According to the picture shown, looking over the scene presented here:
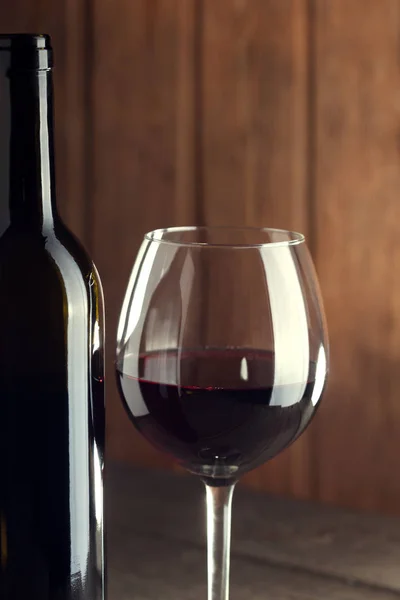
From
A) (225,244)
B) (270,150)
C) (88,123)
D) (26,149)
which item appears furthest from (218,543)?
(88,123)

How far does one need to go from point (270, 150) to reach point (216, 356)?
585mm

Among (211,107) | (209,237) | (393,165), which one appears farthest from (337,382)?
(209,237)

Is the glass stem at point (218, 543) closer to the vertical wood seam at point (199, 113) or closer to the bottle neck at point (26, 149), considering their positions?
the bottle neck at point (26, 149)

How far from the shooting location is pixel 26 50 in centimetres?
69

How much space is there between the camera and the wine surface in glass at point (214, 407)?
747 millimetres

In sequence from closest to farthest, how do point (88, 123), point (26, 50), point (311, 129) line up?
1. point (26, 50)
2. point (311, 129)
3. point (88, 123)

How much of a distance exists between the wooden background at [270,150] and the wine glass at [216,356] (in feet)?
1.72

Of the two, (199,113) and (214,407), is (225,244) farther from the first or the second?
(199,113)

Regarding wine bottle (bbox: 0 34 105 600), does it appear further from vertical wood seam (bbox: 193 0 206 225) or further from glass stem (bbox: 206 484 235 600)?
vertical wood seam (bbox: 193 0 206 225)

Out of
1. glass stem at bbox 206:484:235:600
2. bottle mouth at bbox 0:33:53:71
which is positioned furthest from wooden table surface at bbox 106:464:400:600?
bottle mouth at bbox 0:33:53:71

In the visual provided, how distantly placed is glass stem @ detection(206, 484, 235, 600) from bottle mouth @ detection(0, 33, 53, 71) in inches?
13.8

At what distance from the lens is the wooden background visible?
1.27 m

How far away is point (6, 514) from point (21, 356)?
4.6 inches

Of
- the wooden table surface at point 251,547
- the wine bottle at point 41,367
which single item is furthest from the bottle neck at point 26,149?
the wooden table surface at point 251,547
